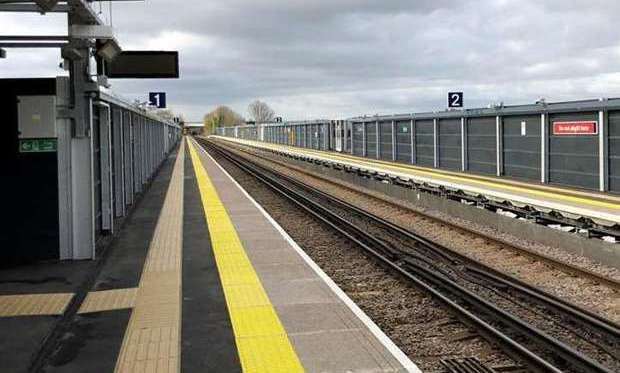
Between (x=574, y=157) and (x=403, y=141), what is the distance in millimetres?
14925

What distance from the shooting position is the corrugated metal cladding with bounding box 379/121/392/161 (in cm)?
3661

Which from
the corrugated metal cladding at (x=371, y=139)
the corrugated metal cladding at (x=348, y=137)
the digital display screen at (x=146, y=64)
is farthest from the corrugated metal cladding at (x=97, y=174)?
the corrugated metal cladding at (x=348, y=137)

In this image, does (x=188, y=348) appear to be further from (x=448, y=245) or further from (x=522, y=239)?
(x=522, y=239)

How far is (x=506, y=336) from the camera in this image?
6684mm

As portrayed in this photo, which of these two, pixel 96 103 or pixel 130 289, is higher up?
pixel 96 103

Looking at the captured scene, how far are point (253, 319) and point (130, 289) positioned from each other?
2174mm

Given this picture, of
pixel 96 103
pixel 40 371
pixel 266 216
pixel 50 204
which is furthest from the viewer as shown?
pixel 266 216

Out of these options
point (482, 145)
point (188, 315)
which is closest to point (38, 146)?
point (188, 315)

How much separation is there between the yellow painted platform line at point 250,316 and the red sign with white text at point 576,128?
1134 centimetres

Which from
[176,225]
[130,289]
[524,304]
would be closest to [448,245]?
[524,304]

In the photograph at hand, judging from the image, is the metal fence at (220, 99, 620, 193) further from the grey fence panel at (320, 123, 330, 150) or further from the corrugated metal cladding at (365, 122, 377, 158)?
the grey fence panel at (320, 123, 330, 150)

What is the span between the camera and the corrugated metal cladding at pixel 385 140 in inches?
1441

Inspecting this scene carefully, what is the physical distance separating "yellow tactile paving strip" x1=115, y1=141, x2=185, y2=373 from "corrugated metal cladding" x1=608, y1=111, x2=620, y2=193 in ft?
39.4

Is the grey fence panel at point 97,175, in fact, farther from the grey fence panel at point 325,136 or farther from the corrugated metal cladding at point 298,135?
the corrugated metal cladding at point 298,135
